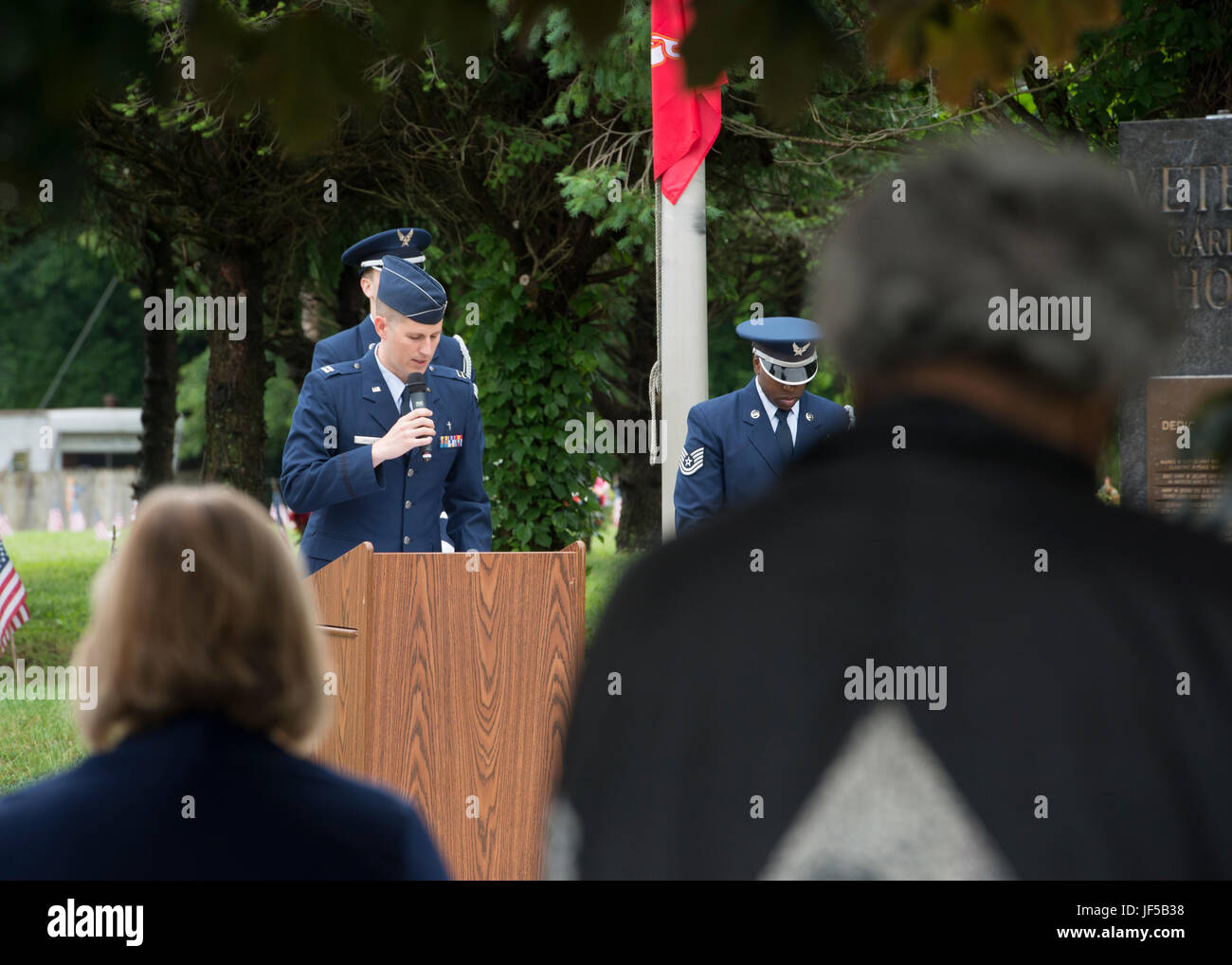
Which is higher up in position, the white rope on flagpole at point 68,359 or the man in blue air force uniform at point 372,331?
the white rope on flagpole at point 68,359

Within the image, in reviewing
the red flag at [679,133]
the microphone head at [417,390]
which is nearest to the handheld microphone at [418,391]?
the microphone head at [417,390]

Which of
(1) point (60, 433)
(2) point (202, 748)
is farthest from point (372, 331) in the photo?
(1) point (60, 433)

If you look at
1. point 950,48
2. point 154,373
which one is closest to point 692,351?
point 950,48

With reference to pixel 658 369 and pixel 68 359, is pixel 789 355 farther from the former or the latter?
pixel 68 359

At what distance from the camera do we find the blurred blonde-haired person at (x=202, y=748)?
6.48 ft

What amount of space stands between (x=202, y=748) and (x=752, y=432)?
495 centimetres

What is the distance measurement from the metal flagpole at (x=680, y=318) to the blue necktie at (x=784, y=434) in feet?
1.79

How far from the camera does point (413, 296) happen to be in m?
5.59

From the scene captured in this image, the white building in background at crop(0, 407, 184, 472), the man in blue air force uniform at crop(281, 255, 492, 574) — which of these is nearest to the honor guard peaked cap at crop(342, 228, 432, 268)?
the man in blue air force uniform at crop(281, 255, 492, 574)

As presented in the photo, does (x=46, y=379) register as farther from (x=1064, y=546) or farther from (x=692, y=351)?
(x=1064, y=546)

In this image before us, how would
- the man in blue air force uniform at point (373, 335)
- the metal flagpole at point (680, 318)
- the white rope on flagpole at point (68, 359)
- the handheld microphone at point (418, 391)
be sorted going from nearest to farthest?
the handheld microphone at point (418, 391), the man in blue air force uniform at point (373, 335), the metal flagpole at point (680, 318), the white rope on flagpole at point (68, 359)

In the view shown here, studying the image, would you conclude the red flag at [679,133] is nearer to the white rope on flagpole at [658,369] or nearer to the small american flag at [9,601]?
the white rope on flagpole at [658,369]
